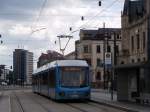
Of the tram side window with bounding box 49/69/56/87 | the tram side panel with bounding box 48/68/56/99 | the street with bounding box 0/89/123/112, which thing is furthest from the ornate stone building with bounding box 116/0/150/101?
the street with bounding box 0/89/123/112

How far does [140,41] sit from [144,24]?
3.32 m

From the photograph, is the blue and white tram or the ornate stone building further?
the ornate stone building

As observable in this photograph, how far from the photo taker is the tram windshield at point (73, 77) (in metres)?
39.0

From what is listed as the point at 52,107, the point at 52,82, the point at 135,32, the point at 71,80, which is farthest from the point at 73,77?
the point at 135,32

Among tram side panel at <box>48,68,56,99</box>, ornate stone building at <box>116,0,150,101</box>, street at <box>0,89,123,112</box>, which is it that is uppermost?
ornate stone building at <box>116,0,150,101</box>

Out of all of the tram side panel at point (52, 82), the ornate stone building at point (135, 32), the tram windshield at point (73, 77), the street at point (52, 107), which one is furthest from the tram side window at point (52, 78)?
the ornate stone building at point (135, 32)

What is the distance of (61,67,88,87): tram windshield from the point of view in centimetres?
3903

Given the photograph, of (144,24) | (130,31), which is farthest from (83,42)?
(144,24)

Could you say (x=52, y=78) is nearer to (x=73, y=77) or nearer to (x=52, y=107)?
(x=73, y=77)

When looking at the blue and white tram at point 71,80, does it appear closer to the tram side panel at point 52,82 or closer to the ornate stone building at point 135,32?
the tram side panel at point 52,82

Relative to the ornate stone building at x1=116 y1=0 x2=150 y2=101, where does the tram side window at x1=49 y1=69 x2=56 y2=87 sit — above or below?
below

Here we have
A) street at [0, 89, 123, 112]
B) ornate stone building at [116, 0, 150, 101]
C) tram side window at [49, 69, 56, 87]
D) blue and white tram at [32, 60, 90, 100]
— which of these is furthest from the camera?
ornate stone building at [116, 0, 150, 101]

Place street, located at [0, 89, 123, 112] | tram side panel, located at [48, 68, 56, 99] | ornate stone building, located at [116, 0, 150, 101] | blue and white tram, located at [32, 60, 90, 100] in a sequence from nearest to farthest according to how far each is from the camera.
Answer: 1. street, located at [0, 89, 123, 112]
2. blue and white tram, located at [32, 60, 90, 100]
3. tram side panel, located at [48, 68, 56, 99]
4. ornate stone building, located at [116, 0, 150, 101]

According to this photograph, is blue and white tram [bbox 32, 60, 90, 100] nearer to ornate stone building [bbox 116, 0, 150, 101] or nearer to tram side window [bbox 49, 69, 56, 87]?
tram side window [bbox 49, 69, 56, 87]
